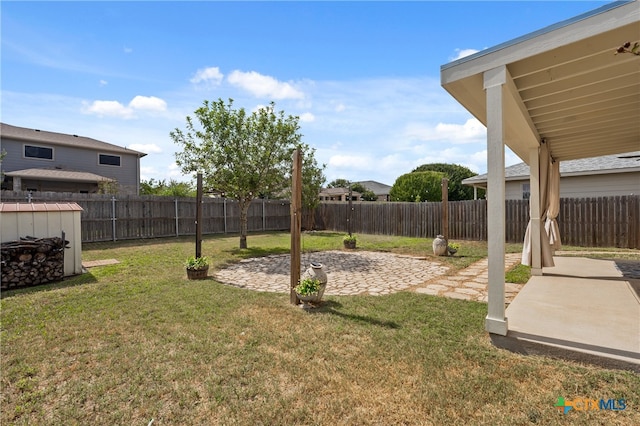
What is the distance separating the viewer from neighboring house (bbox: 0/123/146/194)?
50.3 ft

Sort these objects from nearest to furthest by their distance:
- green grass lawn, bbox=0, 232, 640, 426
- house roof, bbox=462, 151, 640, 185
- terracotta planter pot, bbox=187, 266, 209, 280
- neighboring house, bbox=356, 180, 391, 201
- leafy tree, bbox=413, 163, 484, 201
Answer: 1. green grass lawn, bbox=0, 232, 640, 426
2. terracotta planter pot, bbox=187, 266, 209, 280
3. house roof, bbox=462, 151, 640, 185
4. leafy tree, bbox=413, 163, 484, 201
5. neighboring house, bbox=356, 180, 391, 201

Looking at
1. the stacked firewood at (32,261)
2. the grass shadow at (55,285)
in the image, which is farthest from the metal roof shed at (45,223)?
the grass shadow at (55,285)

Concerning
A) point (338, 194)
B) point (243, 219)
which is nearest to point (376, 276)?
point (243, 219)

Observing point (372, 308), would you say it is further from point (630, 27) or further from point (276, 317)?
point (630, 27)

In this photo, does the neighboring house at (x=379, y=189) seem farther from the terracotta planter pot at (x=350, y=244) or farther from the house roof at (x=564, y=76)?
the house roof at (x=564, y=76)

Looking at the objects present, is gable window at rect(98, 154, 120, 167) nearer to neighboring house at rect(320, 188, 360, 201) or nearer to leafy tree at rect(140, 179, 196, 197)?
leafy tree at rect(140, 179, 196, 197)

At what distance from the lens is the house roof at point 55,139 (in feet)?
51.8

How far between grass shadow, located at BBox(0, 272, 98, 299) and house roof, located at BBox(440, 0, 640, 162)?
6.40m

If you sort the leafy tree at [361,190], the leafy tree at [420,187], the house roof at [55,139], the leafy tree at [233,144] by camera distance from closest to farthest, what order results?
the leafy tree at [233,144]
the house roof at [55,139]
the leafy tree at [420,187]
the leafy tree at [361,190]

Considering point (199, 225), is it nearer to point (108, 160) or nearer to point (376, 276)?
point (376, 276)

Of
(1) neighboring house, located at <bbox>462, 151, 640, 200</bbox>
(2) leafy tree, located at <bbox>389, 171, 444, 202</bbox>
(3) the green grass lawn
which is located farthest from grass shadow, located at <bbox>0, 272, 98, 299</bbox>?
(2) leafy tree, located at <bbox>389, 171, 444, 202</bbox>

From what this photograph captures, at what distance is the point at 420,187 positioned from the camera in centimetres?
2422

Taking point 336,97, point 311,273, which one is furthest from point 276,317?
point 336,97

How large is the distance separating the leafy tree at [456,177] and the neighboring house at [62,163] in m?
22.5
